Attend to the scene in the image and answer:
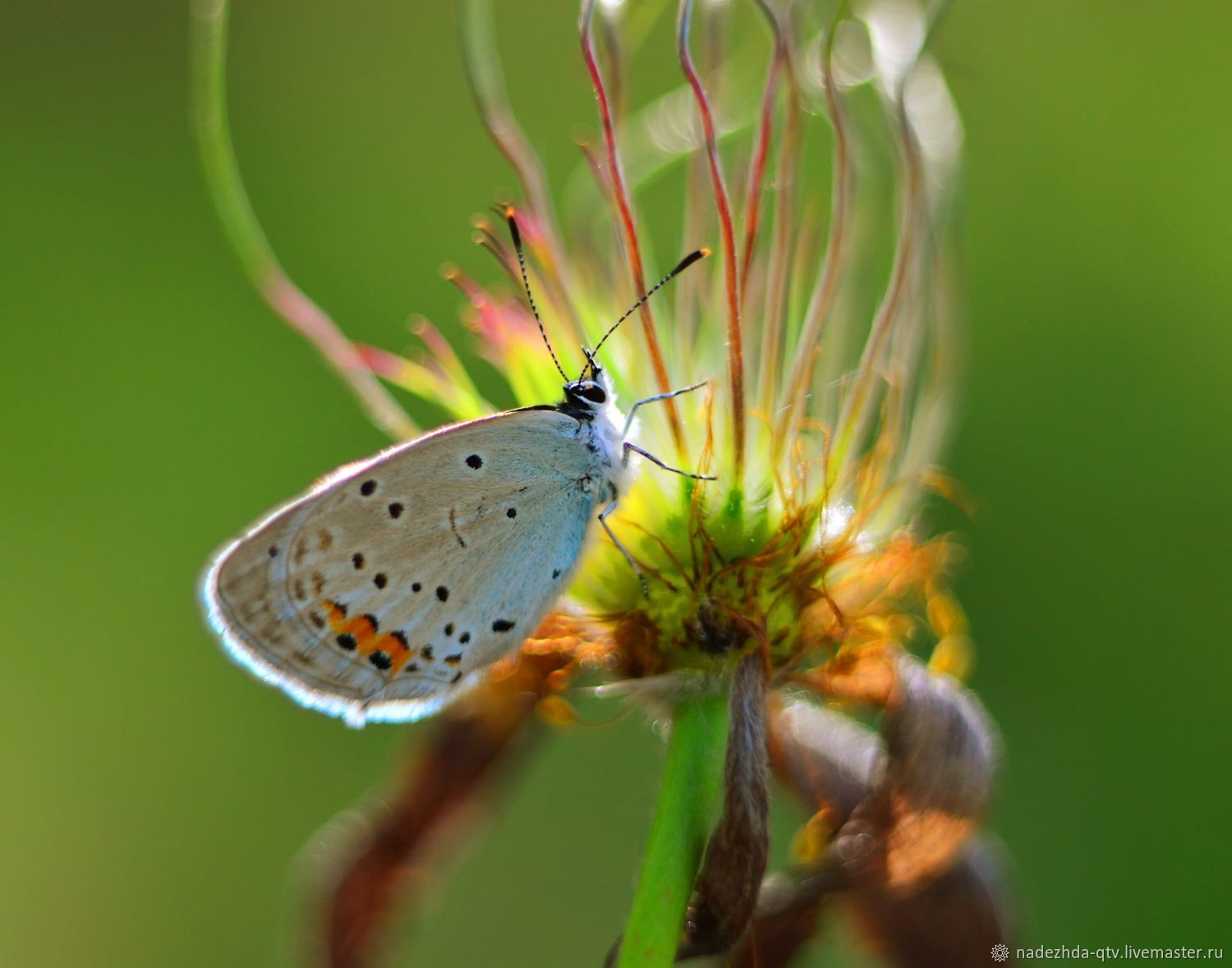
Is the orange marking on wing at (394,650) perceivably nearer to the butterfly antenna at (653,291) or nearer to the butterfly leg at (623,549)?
the butterfly leg at (623,549)

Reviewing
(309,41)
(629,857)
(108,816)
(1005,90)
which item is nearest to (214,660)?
(108,816)

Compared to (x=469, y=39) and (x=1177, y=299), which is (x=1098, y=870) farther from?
(x=469, y=39)

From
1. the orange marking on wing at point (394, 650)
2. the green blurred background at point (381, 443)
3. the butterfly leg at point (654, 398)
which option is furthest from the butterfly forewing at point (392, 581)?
the green blurred background at point (381, 443)

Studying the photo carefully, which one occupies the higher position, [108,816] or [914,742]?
[914,742]

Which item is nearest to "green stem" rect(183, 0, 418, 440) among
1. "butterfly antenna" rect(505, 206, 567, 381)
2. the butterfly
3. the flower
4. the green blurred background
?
the flower

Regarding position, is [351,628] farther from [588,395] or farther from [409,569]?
[588,395]

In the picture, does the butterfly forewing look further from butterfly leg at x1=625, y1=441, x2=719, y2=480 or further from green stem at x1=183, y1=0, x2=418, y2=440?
green stem at x1=183, y1=0, x2=418, y2=440
